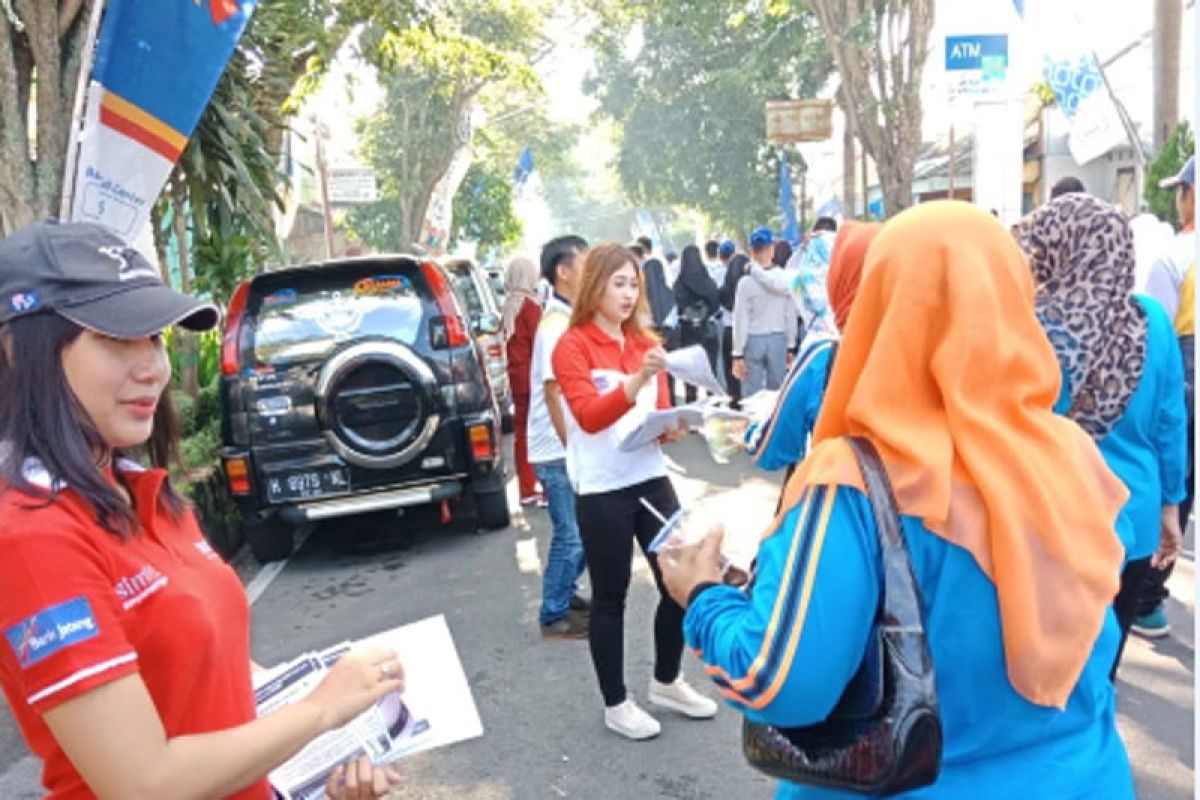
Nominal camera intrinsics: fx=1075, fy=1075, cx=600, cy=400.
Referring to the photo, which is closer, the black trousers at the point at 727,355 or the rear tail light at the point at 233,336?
the rear tail light at the point at 233,336

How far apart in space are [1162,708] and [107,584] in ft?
13.6

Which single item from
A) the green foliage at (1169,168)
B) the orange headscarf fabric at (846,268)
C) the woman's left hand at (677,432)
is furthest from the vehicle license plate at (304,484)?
the green foliage at (1169,168)

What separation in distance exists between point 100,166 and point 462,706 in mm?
4203

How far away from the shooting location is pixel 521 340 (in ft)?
25.4

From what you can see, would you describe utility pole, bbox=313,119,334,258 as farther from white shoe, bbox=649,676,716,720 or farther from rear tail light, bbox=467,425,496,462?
white shoe, bbox=649,676,716,720

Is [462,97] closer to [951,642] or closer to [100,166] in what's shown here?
[100,166]

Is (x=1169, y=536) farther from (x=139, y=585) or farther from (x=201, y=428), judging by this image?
(x=201, y=428)

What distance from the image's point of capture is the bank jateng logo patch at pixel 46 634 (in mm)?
1375

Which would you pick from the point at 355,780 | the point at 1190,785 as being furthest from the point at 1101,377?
the point at 355,780

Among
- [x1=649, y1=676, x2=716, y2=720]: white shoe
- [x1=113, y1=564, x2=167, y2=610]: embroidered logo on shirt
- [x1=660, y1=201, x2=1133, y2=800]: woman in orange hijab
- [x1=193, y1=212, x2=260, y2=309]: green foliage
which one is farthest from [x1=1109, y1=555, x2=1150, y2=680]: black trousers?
[x1=193, y1=212, x2=260, y2=309]: green foliage

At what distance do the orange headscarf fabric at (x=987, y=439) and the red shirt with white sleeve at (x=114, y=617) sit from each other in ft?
3.01

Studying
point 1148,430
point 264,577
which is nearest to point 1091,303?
point 1148,430

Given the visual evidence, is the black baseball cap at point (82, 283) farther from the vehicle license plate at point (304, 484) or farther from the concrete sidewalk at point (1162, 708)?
the vehicle license plate at point (304, 484)

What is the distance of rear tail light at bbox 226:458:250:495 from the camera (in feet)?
22.5
